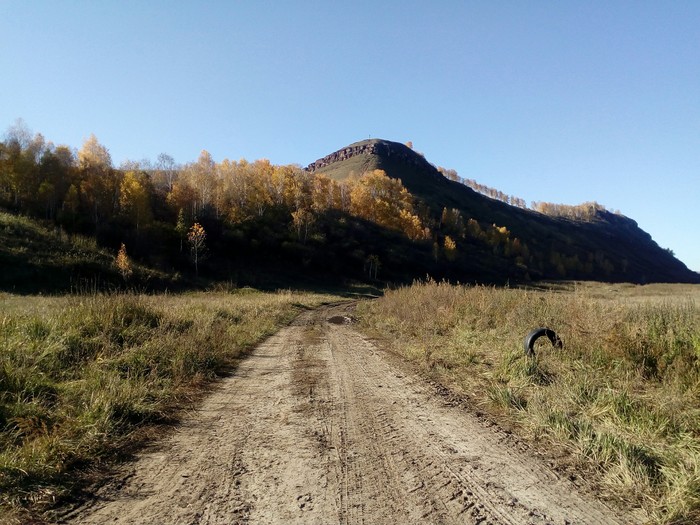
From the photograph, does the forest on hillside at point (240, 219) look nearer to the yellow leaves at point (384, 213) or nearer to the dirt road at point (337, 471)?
the yellow leaves at point (384, 213)

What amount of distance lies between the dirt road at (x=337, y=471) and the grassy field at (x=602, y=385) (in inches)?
19.7

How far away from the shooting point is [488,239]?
438ft

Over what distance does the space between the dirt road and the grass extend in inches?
18.3

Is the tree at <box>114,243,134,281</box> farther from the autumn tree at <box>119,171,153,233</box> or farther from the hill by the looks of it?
the autumn tree at <box>119,171,153,233</box>

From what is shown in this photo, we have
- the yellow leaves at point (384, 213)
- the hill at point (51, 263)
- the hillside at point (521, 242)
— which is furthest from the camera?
the hillside at point (521, 242)

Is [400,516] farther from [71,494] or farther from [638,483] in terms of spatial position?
[71,494]

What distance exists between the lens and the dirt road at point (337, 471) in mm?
2918

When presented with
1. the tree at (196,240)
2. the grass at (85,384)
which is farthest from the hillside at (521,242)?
the grass at (85,384)

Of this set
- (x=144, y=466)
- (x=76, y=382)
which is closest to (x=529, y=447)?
(x=144, y=466)

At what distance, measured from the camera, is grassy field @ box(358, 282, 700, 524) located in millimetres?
3375

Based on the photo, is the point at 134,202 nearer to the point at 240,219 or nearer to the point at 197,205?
the point at 197,205

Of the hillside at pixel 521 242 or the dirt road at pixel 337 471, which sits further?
the hillside at pixel 521 242

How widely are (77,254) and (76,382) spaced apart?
4685cm

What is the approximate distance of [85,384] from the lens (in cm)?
553
